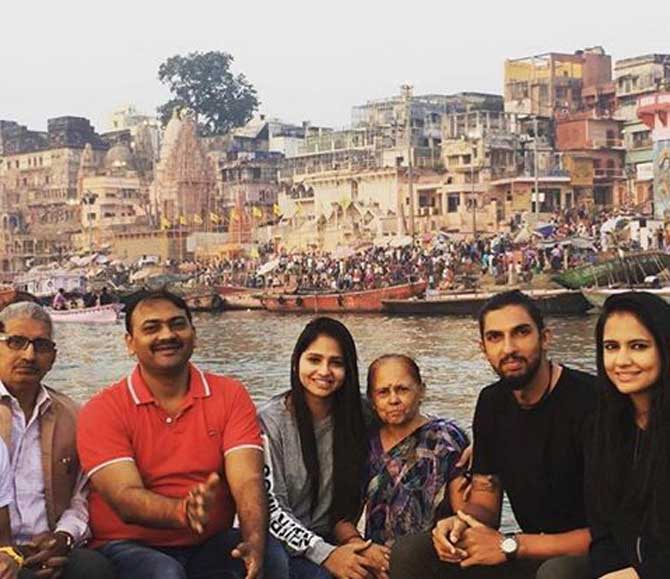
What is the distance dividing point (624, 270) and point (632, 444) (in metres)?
28.6

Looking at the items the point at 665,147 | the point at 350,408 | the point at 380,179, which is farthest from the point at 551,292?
the point at 350,408

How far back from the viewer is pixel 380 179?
47781 mm

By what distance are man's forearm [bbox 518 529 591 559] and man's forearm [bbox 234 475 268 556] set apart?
0.72 metres

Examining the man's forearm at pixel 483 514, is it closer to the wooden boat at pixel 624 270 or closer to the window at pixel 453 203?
the wooden boat at pixel 624 270

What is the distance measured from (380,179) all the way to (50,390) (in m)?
44.7

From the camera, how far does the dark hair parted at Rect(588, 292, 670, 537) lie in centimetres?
273

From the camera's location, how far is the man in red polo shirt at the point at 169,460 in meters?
3.09

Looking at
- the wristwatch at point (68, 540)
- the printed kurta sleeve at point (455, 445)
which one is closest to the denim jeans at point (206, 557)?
the wristwatch at point (68, 540)

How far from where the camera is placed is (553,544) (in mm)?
3072

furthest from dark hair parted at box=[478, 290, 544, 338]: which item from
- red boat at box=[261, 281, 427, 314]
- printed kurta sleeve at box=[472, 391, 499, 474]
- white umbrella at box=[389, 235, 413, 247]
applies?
white umbrella at box=[389, 235, 413, 247]

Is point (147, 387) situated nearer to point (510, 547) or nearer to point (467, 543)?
point (467, 543)

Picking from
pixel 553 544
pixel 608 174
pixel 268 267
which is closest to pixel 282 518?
pixel 553 544

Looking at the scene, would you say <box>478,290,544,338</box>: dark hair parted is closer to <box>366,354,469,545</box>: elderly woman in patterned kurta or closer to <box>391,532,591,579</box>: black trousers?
<box>366,354,469,545</box>: elderly woman in patterned kurta

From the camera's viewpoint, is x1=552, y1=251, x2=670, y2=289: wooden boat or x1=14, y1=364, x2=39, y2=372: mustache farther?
x1=552, y1=251, x2=670, y2=289: wooden boat
